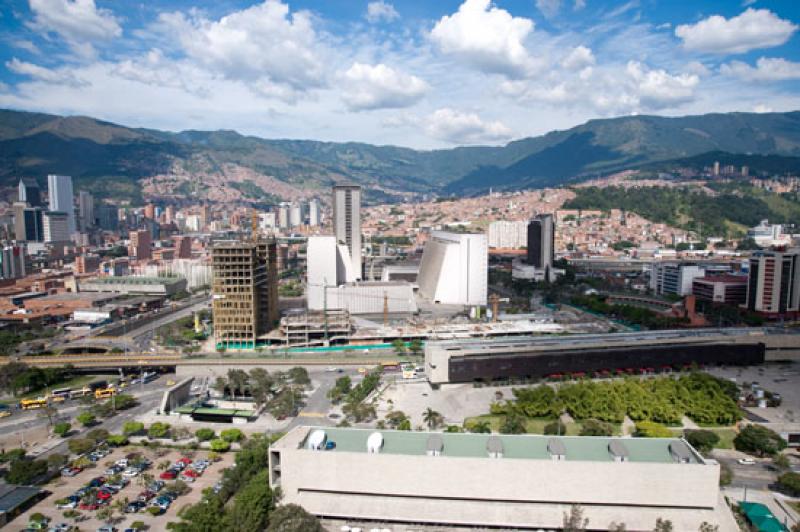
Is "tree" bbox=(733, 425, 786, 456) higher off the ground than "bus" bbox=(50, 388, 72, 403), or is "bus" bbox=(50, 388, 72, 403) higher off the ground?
"tree" bbox=(733, 425, 786, 456)

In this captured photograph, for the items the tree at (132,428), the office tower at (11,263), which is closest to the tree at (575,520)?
the tree at (132,428)

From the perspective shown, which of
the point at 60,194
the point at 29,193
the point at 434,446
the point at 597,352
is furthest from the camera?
the point at 60,194

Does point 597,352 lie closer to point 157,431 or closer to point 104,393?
point 157,431

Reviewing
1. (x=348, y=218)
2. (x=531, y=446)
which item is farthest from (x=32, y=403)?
(x=348, y=218)

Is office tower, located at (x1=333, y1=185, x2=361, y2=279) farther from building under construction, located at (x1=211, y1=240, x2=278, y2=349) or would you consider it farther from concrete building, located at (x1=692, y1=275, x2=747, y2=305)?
concrete building, located at (x1=692, y1=275, x2=747, y2=305)

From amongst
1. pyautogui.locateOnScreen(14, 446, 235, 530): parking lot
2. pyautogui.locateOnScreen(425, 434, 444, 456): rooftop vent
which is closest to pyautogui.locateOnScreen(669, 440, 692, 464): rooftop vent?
pyautogui.locateOnScreen(425, 434, 444, 456): rooftop vent

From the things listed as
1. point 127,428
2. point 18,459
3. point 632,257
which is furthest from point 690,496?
point 632,257
